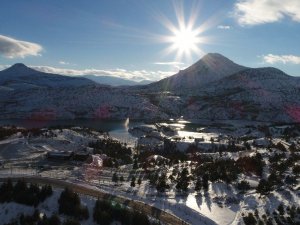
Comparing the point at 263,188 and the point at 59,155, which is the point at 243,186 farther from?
the point at 59,155

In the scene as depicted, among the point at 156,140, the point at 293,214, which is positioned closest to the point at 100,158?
the point at 293,214

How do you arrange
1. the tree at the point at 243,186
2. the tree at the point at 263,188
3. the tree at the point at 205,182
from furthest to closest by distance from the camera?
the tree at the point at 243,186 < the tree at the point at 205,182 < the tree at the point at 263,188

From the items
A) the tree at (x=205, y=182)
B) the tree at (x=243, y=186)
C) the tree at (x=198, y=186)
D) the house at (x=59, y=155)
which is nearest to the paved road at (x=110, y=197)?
the tree at (x=198, y=186)

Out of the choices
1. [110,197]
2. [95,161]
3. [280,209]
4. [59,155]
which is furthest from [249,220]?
[59,155]

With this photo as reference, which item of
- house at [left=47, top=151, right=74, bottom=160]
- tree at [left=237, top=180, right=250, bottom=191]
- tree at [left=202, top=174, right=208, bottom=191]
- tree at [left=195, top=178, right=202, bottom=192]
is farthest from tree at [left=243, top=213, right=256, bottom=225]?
house at [left=47, top=151, right=74, bottom=160]

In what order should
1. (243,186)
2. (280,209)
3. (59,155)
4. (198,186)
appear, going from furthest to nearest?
(59,155) < (243,186) < (198,186) < (280,209)

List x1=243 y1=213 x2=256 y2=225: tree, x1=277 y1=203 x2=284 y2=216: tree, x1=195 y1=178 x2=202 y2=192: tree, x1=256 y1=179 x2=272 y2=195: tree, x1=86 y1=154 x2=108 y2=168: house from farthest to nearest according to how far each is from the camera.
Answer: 1. x1=86 y1=154 x2=108 y2=168: house
2. x1=195 y1=178 x2=202 y2=192: tree
3. x1=256 y1=179 x2=272 y2=195: tree
4. x1=277 y1=203 x2=284 y2=216: tree
5. x1=243 y1=213 x2=256 y2=225: tree

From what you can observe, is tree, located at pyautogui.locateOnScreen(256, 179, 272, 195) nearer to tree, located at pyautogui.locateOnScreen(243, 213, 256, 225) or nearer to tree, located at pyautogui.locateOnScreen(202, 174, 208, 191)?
tree, located at pyautogui.locateOnScreen(202, 174, 208, 191)

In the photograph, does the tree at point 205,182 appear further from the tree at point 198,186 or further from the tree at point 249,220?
the tree at point 249,220

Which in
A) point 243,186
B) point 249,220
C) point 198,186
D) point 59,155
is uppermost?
point 243,186
